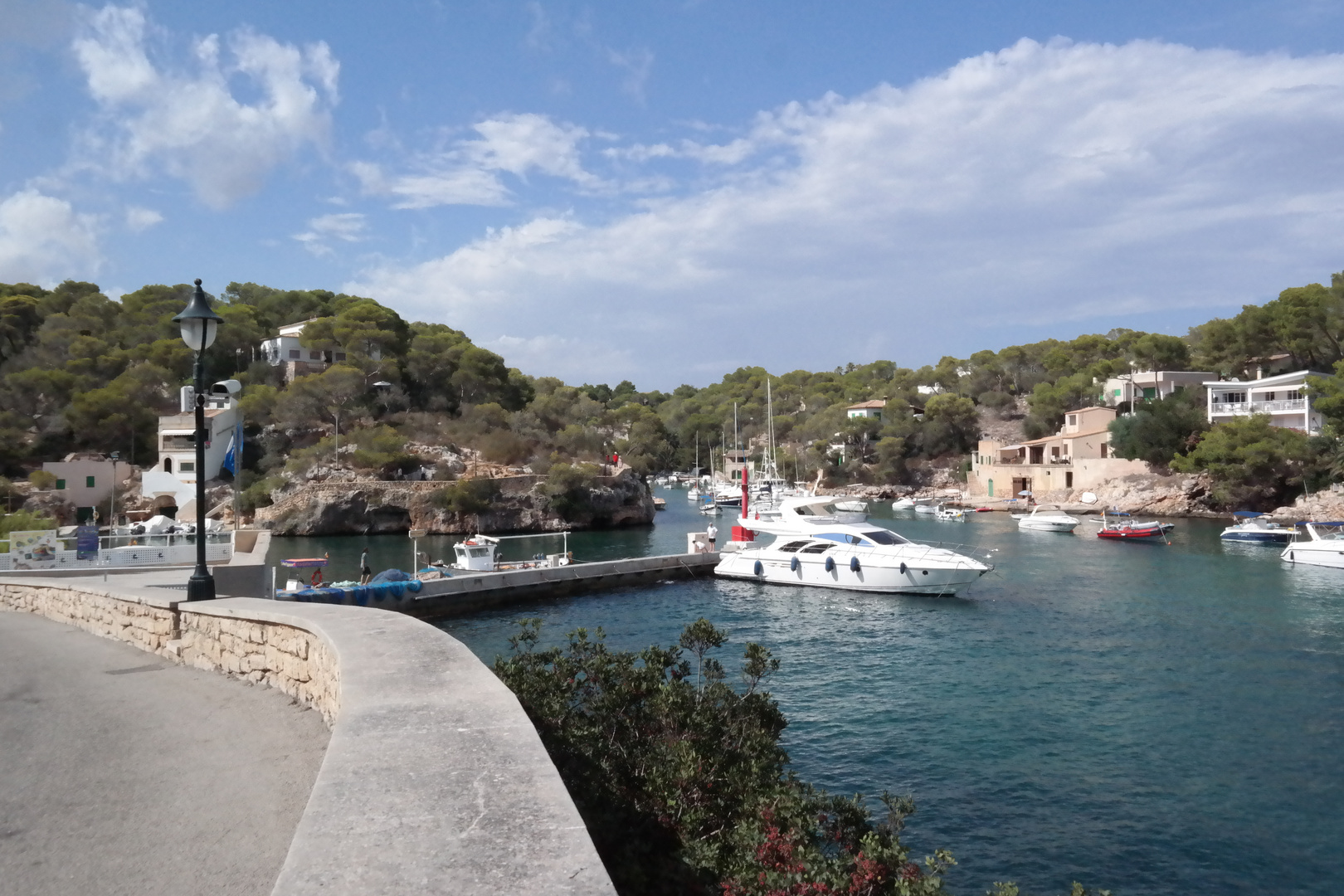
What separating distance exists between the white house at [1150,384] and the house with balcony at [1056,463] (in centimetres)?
431

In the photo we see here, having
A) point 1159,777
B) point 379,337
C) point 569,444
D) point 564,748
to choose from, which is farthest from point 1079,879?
point 379,337

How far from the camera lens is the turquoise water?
35.6 ft

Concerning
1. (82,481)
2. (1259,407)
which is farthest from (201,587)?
(1259,407)

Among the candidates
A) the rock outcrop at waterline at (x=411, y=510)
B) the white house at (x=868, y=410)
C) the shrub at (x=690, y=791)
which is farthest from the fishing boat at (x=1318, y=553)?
the white house at (x=868, y=410)

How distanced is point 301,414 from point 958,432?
214ft

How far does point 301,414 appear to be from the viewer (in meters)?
66.0

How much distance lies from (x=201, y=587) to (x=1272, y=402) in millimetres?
71456

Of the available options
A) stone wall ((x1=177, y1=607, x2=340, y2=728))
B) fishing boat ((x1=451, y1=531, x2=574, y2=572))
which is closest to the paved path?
stone wall ((x1=177, y1=607, x2=340, y2=728))

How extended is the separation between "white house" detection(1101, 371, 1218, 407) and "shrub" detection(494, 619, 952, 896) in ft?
248

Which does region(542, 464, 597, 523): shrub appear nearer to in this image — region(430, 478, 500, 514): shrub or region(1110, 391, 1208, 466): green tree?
region(430, 478, 500, 514): shrub

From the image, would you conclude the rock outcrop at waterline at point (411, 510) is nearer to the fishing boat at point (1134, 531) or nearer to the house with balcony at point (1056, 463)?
the fishing boat at point (1134, 531)

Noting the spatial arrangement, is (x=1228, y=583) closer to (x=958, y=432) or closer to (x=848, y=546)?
(x=848, y=546)

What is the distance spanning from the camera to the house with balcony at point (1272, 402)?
6031 cm

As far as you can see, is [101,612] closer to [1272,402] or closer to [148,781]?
[148,781]
